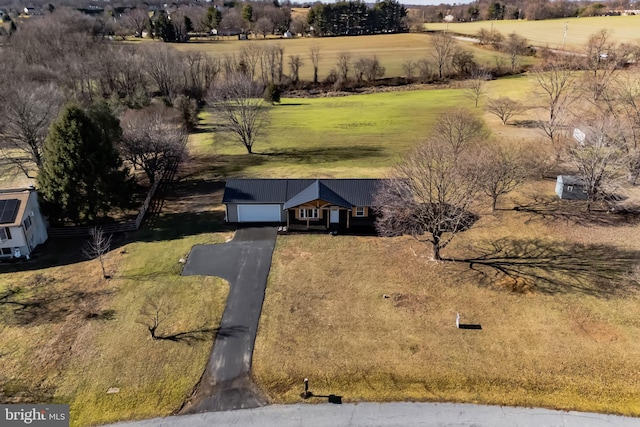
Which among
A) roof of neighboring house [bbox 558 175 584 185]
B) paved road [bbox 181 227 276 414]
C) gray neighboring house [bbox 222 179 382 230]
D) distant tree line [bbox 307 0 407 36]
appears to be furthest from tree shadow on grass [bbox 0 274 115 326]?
distant tree line [bbox 307 0 407 36]

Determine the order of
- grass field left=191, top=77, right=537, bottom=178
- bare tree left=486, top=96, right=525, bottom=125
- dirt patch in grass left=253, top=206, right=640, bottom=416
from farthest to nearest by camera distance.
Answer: bare tree left=486, top=96, right=525, bottom=125, grass field left=191, top=77, right=537, bottom=178, dirt patch in grass left=253, top=206, right=640, bottom=416

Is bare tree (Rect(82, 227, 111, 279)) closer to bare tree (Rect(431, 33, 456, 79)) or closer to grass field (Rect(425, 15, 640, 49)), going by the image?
bare tree (Rect(431, 33, 456, 79))

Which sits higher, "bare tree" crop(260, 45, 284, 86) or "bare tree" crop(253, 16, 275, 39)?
"bare tree" crop(253, 16, 275, 39)

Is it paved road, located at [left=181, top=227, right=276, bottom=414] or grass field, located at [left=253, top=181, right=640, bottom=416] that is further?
grass field, located at [left=253, top=181, right=640, bottom=416]

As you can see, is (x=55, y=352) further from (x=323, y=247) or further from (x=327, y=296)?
(x=323, y=247)

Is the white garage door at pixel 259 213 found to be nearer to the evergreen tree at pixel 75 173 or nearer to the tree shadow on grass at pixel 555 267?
the evergreen tree at pixel 75 173

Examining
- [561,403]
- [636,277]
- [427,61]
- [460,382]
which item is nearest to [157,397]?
[460,382]

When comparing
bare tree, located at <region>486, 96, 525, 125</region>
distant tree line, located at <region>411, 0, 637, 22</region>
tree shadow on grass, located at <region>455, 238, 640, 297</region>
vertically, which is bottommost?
tree shadow on grass, located at <region>455, 238, 640, 297</region>
